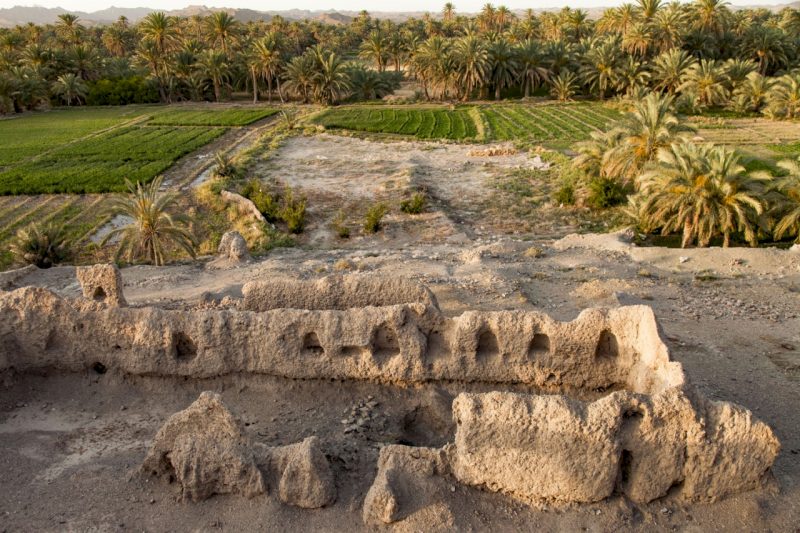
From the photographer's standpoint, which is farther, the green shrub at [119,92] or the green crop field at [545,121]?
the green shrub at [119,92]

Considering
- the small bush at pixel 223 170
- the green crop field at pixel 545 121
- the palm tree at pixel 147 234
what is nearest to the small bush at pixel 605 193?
the green crop field at pixel 545 121

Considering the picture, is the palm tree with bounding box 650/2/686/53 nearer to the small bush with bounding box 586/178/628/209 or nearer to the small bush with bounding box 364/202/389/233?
the small bush with bounding box 586/178/628/209

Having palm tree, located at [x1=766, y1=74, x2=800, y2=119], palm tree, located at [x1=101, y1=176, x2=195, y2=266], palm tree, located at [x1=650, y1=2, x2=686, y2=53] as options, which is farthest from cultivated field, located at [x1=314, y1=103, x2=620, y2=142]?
palm tree, located at [x1=101, y1=176, x2=195, y2=266]

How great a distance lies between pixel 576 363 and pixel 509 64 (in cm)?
5328

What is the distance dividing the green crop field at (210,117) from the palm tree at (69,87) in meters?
10.3

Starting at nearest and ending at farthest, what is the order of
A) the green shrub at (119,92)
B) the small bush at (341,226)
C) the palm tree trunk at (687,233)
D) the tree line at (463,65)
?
the palm tree trunk at (687,233) → the small bush at (341,226) → the tree line at (463,65) → the green shrub at (119,92)

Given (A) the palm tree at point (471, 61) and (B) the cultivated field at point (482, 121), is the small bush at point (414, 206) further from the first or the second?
(A) the palm tree at point (471, 61)

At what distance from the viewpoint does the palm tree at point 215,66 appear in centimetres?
6406

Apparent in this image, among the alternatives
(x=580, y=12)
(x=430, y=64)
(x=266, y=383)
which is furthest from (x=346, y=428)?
(x=580, y=12)

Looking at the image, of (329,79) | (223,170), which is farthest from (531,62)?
(223,170)

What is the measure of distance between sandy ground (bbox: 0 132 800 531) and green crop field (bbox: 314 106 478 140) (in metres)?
27.0

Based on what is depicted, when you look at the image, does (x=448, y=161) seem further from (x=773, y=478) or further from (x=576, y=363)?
(x=773, y=478)

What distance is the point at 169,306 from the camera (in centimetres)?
1634

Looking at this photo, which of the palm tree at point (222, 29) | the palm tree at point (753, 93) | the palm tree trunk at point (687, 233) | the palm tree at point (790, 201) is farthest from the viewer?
the palm tree at point (222, 29)
